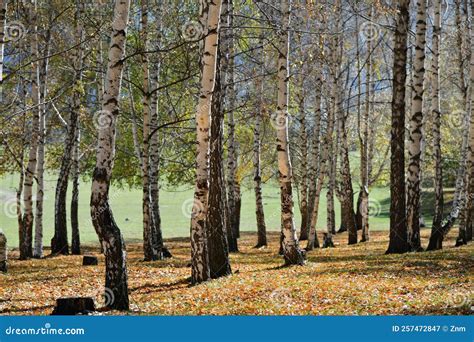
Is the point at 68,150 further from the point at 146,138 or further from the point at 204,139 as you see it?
the point at 204,139

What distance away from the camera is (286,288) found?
10992 millimetres

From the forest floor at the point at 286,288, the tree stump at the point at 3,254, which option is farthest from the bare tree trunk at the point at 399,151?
the tree stump at the point at 3,254

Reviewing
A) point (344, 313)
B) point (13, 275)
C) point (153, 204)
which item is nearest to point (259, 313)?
point (344, 313)

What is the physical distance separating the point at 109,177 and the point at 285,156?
6444 millimetres

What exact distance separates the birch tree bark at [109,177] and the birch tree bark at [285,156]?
583 centimetres

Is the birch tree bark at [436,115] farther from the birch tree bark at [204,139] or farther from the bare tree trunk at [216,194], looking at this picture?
the birch tree bark at [204,139]

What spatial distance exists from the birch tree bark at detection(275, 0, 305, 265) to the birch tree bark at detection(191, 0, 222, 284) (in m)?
3.09

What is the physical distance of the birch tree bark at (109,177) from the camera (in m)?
9.07

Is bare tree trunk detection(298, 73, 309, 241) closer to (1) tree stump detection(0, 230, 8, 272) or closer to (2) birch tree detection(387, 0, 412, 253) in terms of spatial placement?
(2) birch tree detection(387, 0, 412, 253)

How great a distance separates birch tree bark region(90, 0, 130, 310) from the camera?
907cm

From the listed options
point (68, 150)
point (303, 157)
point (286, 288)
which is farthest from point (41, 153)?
point (286, 288)

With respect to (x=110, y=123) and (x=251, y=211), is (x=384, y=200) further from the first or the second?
(x=110, y=123)

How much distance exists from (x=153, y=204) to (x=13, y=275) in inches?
239

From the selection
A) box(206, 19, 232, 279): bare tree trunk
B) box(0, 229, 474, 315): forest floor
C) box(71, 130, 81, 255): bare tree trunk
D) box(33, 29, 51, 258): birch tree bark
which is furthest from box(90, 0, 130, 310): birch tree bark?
box(71, 130, 81, 255): bare tree trunk
